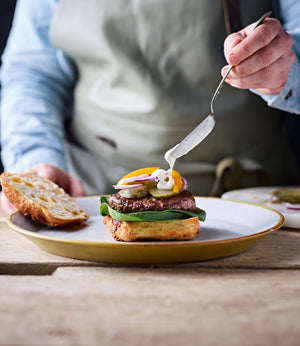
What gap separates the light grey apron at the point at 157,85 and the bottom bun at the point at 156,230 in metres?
1.01

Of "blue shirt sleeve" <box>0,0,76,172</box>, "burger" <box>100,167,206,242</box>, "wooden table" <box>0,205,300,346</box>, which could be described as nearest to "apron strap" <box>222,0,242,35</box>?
"blue shirt sleeve" <box>0,0,76,172</box>

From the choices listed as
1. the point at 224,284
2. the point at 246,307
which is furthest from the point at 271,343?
the point at 224,284

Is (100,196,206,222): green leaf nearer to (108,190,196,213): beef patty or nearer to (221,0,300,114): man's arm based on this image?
(108,190,196,213): beef patty

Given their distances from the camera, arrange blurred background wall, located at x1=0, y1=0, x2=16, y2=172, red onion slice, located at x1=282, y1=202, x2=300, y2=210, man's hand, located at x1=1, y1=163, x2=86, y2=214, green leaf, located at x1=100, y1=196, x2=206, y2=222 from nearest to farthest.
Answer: green leaf, located at x1=100, y1=196, x2=206, y2=222 → red onion slice, located at x1=282, y1=202, x2=300, y2=210 → man's hand, located at x1=1, y1=163, x2=86, y2=214 → blurred background wall, located at x1=0, y1=0, x2=16, y2=172

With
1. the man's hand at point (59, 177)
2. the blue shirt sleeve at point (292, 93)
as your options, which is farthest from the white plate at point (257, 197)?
the man's hand at point (59, 177)

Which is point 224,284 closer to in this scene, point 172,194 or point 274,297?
point 274,297

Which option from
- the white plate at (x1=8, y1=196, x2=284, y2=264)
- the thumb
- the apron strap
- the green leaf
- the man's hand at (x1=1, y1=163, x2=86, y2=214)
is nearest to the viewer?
the white plate at (x1=8, y1=196, x2=284, y2=264)

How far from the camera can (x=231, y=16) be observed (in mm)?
1832

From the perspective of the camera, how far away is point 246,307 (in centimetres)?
66

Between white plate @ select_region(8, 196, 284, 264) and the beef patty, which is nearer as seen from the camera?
white plate @ select_region(8, 196, 284, 264)

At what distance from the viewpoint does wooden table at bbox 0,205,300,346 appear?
565mm

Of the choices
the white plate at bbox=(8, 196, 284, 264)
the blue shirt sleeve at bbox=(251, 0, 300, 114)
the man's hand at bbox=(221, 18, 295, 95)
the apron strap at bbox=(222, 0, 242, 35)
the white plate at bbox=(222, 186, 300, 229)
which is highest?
the apron strap at bbox=(222, 0, 242, 35)

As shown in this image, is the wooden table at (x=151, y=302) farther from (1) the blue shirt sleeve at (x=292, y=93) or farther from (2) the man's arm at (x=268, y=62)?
(1) the blue shirt sleeve at (x=292, y=93)

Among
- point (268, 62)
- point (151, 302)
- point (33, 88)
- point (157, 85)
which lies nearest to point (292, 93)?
point (268, 62)
